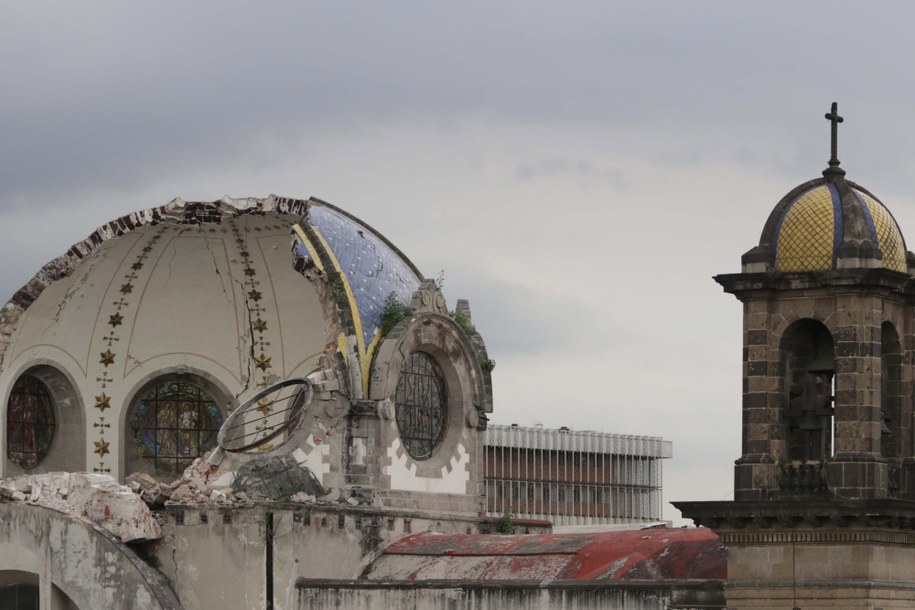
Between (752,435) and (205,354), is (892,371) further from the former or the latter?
(205,354)

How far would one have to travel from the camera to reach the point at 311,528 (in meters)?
47.6

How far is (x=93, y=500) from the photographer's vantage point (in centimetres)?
4784

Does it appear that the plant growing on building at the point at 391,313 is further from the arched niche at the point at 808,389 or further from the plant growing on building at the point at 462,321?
the arched niche at the point at 808,389

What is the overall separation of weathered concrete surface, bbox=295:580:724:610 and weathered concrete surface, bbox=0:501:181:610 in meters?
2.78

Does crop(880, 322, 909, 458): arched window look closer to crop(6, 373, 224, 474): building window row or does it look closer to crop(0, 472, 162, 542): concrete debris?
crop(0, 472, 162, 542): concrete debris

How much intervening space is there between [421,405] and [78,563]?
8.12 meters

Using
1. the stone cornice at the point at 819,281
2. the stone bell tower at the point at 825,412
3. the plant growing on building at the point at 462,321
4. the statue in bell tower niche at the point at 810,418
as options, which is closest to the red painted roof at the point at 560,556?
the stone bell tower at the point at 825,412

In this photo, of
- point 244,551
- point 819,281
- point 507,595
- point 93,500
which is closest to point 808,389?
point 819,281

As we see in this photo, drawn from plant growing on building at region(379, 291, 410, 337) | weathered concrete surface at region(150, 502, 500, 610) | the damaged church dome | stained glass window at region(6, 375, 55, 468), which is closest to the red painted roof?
weathered concrete surface at region(150, 502, 500, 610)

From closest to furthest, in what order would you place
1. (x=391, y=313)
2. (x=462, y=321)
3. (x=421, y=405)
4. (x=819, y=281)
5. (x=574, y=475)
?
(x=819, y=281)
(x=391, y=313)
(x=421, y=405)
(x=462, y=321)
(x=574, y=475)

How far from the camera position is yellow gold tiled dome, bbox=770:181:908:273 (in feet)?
126

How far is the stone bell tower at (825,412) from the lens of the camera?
37812 millimetres

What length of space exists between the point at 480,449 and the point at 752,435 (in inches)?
603

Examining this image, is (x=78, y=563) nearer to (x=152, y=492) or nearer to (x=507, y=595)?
(x=152, y=492)
